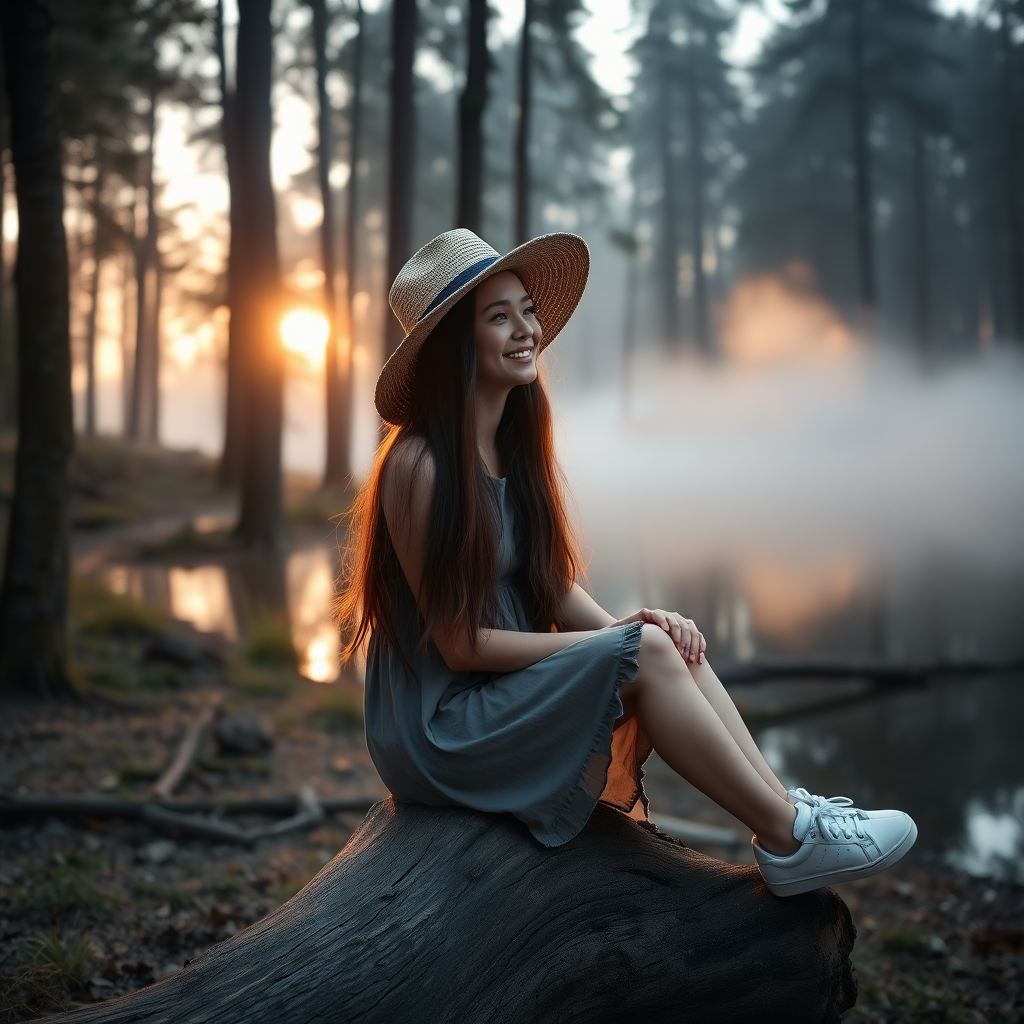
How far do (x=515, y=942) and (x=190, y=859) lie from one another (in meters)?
2.36

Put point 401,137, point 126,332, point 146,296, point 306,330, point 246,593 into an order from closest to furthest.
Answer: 1. point 246,593
2. point 401,137
3. point 306,330
4. point 146,296
5. point 126,332

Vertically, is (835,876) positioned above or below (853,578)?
below

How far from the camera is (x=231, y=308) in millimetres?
16531

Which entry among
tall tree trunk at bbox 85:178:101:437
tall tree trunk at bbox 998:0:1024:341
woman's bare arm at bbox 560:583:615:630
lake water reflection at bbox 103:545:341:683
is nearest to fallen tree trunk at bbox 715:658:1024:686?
lake water reflection at bbox 103:545:341:683

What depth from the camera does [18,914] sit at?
3.51 m

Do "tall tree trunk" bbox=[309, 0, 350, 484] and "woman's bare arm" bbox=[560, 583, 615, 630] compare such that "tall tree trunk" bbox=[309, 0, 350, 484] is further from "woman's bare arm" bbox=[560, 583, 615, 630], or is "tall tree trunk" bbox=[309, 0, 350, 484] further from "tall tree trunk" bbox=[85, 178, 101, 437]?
"woman's bare arm" bbox=[560, 583, 615, 630]

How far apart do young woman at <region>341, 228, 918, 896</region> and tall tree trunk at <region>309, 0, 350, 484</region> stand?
16622mm

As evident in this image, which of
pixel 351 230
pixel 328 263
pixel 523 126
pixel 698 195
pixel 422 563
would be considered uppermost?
pixel 698 195

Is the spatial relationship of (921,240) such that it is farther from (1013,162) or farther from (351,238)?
(351,238)

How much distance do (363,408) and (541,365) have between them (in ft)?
150

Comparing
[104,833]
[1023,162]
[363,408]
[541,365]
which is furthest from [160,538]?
[363,408]

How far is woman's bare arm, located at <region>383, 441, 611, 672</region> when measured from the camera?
2797 millimetres

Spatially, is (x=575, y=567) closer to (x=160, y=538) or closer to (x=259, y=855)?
(x=259, y=855)

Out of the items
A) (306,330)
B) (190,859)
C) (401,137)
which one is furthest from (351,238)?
(190,859)
